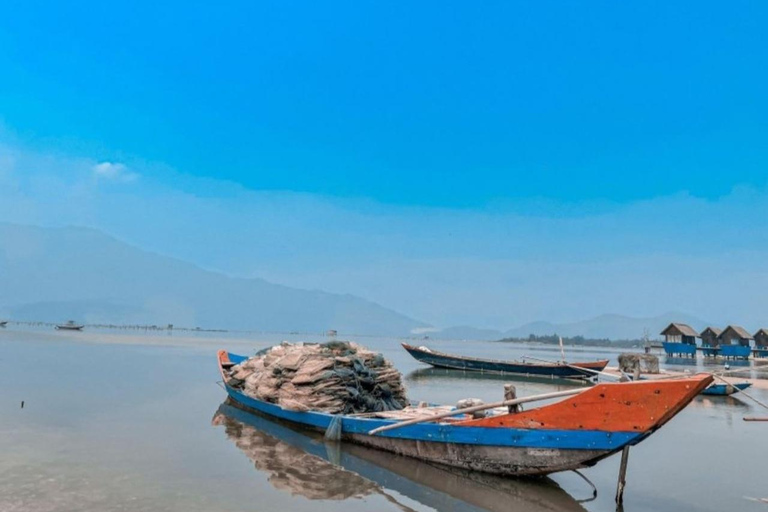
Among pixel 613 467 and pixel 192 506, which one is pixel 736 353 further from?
pixel 192 506

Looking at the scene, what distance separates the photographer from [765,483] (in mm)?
10273

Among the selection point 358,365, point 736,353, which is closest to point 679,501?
point 358,365

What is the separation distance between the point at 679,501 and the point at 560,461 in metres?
2.41

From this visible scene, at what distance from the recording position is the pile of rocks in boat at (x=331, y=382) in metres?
12.8

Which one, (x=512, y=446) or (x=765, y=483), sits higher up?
(x=512, y=446)

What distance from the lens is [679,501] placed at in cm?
889

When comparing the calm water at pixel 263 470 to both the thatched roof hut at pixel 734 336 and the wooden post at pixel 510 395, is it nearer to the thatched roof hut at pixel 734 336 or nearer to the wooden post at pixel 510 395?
the wooden post at pixel 510 395

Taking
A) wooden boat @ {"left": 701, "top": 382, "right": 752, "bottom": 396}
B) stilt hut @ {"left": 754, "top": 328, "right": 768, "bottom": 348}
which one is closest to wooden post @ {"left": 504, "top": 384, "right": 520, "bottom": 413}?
wooden boat @ {"left": 701, "top": 382, "right": 752, "bottom": 396}

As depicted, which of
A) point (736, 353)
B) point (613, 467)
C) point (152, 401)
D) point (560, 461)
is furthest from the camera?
point (736, 353)

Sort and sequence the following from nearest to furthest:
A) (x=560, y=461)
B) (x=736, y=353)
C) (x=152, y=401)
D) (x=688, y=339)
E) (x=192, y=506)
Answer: (x=192, y=506)
(x=560, y=461)
(x=152, y=401)
(x=736, y=353)
(x=688, y=339)

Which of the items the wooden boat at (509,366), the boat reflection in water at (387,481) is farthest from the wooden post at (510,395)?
the wooden boat at (509,366)

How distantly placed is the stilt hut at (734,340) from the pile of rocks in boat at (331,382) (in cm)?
5840

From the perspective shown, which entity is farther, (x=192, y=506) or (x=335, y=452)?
(x=335, y=452)

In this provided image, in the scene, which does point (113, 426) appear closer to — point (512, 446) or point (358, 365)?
point (358, 365)
